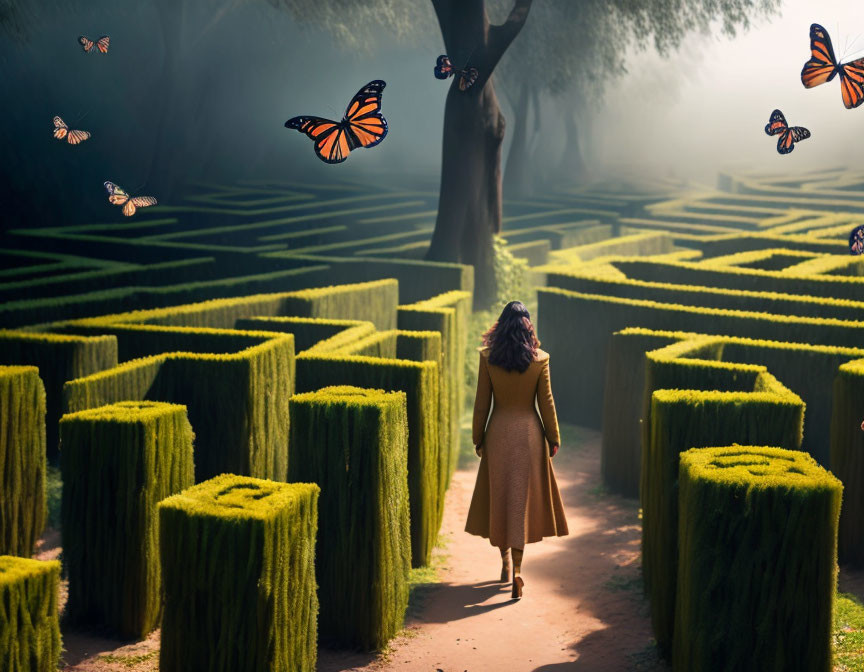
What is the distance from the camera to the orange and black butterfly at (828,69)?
10.4 metres

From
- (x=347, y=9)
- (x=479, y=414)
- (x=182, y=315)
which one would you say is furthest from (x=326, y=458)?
(x=347, y=9)

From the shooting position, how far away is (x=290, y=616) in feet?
20.8

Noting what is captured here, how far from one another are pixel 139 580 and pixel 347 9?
24.8 metres

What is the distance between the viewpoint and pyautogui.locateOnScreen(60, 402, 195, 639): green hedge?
7.66 meters

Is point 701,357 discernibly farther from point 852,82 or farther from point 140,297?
point 140,297

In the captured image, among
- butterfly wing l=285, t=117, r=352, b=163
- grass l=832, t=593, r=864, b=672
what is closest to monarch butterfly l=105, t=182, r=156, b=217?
butterfly wing l=285, t=117, r=352, b=163

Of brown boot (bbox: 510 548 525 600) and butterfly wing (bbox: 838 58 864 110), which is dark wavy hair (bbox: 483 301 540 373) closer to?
brown boot (bbox: 510 548 525 600)

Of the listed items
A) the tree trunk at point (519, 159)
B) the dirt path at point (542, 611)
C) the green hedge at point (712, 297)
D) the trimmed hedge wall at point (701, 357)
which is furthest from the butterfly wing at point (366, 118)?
the tree trunk at point (519, 159)

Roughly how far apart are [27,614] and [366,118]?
23.7 feet

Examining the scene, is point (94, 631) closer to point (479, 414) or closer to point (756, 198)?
point (479, 414)

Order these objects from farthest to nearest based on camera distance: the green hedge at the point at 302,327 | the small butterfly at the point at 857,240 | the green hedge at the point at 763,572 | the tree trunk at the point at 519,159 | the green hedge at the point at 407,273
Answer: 1. the tree trunk at the point at 519,159
2. the green hedge at the point at 407,273
3. the small butterfly at the point at 857,240
4. the green hedge at the point at 302,327
5. the green hedge at the point at 763,572

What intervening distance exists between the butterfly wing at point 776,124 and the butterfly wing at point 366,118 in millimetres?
4860

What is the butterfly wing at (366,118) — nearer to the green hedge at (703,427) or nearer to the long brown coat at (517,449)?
the long brown coat at (517,449)

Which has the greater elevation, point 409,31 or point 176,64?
point 409,31
